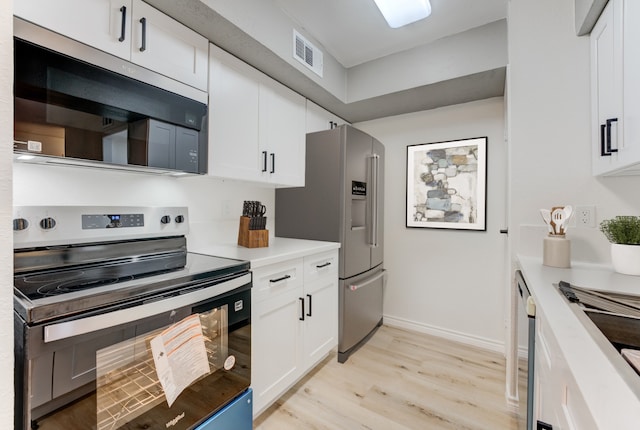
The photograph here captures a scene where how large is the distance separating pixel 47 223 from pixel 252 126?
1.20 m

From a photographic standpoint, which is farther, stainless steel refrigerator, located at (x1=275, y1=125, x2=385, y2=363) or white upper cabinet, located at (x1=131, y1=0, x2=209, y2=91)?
stainless steel refrigerator, located at (x1=275, y1=125, x2=385, y2=363)

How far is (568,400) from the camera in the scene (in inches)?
23.6

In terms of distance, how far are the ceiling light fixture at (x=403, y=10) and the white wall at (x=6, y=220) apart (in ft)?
6.00

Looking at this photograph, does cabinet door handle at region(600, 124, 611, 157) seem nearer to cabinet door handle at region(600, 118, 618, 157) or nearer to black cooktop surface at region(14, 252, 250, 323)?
cabinet door handle at region(600, 118, 618, 157)

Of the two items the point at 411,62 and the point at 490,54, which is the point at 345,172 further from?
the point at 490,54

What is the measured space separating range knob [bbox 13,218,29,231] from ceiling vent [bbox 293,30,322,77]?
1727mm

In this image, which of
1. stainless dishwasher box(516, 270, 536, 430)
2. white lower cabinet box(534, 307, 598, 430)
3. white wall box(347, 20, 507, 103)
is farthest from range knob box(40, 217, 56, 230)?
white wall box(347, 20, 507, 103)

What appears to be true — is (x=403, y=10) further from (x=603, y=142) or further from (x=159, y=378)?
(x=159, y=378)

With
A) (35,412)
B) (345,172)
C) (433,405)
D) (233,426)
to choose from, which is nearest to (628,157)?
(345,172)

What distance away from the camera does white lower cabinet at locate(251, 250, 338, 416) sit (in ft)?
5.16

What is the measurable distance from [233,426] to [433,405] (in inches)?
49.3

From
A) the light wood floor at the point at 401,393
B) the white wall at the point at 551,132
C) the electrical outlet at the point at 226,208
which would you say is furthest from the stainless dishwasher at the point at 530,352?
the electrical outlet at the point at 226,208

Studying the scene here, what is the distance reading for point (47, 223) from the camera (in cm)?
117

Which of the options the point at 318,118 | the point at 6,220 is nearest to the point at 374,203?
the point at 318,118
